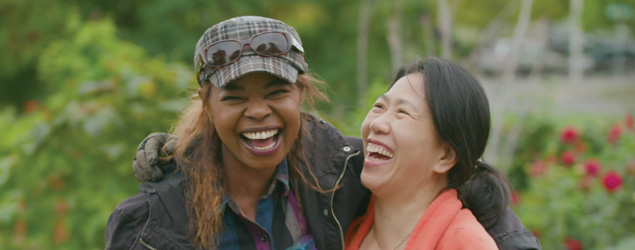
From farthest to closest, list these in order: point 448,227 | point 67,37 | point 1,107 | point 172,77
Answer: point 1,107 < point 67,37 < point 172,77 < point 448,227

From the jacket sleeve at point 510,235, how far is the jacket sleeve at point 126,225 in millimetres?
1189

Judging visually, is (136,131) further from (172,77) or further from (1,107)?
(1,107)

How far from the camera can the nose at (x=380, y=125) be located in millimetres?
2443

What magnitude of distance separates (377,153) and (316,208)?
→ 330mm

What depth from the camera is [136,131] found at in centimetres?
424

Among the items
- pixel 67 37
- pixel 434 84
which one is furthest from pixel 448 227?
pixel 67 37

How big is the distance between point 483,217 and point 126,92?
2518mm

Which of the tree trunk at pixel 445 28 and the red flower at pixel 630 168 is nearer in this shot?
the red flower at pixel 630 168

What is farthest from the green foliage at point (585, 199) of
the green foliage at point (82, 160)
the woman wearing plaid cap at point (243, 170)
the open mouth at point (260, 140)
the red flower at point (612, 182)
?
the open mouth at point (260, 140)

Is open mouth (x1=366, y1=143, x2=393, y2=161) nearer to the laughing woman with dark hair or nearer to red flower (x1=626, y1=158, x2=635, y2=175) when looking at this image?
the laughing woman with dark hair

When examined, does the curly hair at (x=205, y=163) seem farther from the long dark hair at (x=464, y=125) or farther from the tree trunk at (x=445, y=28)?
the tree trunk at (x=445, y=28)

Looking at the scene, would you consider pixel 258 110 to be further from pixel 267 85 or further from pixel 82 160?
pixel 82 160

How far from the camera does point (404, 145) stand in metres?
2.43

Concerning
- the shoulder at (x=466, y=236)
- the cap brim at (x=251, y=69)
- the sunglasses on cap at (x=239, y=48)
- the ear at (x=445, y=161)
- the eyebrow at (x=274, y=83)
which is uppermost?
the sunglasses on cap at (x=239, y=48)
